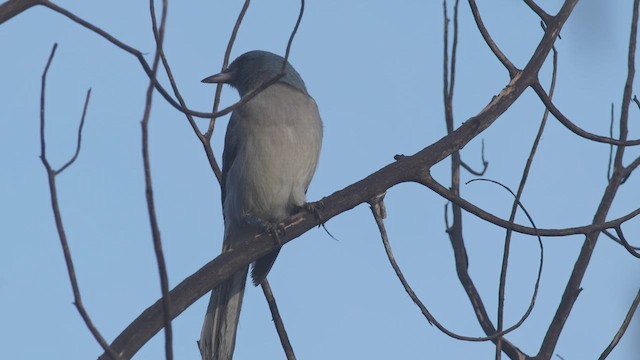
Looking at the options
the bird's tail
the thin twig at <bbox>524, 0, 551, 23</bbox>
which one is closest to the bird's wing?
the bird's tail

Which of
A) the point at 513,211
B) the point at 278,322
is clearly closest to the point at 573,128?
the point at 513,211

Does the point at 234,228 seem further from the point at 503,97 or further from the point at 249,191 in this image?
the point at 503,97

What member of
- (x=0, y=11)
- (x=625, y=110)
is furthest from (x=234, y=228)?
(x=0, y=11)

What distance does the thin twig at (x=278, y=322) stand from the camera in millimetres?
3889

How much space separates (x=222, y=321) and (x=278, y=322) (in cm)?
122

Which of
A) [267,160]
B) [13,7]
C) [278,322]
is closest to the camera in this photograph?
[13,7]

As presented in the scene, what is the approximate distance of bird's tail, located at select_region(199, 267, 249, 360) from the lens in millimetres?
5062

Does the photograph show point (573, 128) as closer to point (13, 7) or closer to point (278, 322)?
point (278, 322)

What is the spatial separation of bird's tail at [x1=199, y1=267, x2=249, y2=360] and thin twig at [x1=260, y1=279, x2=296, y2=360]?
0.80 meters

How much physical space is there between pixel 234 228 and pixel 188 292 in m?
2.65

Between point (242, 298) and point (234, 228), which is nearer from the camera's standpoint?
point (242, 298)

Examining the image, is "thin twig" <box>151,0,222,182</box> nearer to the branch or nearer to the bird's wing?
the branch

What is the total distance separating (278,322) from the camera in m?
4.07

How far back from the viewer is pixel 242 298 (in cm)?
552
